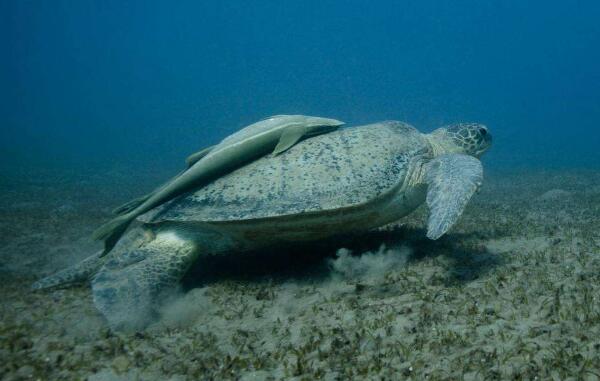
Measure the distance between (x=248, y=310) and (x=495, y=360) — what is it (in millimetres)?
2286

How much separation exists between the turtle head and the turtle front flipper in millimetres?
4073

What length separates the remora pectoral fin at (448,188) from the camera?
3.96m

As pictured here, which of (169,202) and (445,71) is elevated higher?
(445,71)

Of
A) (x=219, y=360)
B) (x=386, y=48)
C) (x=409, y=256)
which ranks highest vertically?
(x=386, y=48)

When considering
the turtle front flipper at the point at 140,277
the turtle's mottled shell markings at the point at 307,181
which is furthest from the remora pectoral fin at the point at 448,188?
the turtle front flipper at the point at 140,277

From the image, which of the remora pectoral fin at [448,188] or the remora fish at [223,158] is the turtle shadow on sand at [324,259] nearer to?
the remora pectoral fin at [448,188]

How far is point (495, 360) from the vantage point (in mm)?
2436

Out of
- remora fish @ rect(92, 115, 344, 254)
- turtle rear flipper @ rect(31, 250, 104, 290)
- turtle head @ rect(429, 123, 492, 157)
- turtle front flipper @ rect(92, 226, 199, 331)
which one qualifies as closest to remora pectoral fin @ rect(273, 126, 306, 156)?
remora fish @ rect(92, 115, 344, 254)

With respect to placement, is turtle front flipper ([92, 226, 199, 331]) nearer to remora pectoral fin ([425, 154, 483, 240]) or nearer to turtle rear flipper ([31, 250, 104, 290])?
turtle rear flipper ([31, 250, 104, 290])

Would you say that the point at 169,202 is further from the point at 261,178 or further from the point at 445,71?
the point at 445,71

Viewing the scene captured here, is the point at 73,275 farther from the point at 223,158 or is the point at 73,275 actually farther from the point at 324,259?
the point at 324,259

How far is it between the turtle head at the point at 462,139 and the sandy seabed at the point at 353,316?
4.46ft

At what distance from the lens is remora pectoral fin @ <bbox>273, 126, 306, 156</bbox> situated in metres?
5.21

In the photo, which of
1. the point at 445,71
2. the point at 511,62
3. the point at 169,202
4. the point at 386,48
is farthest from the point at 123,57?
the point at 169,202
